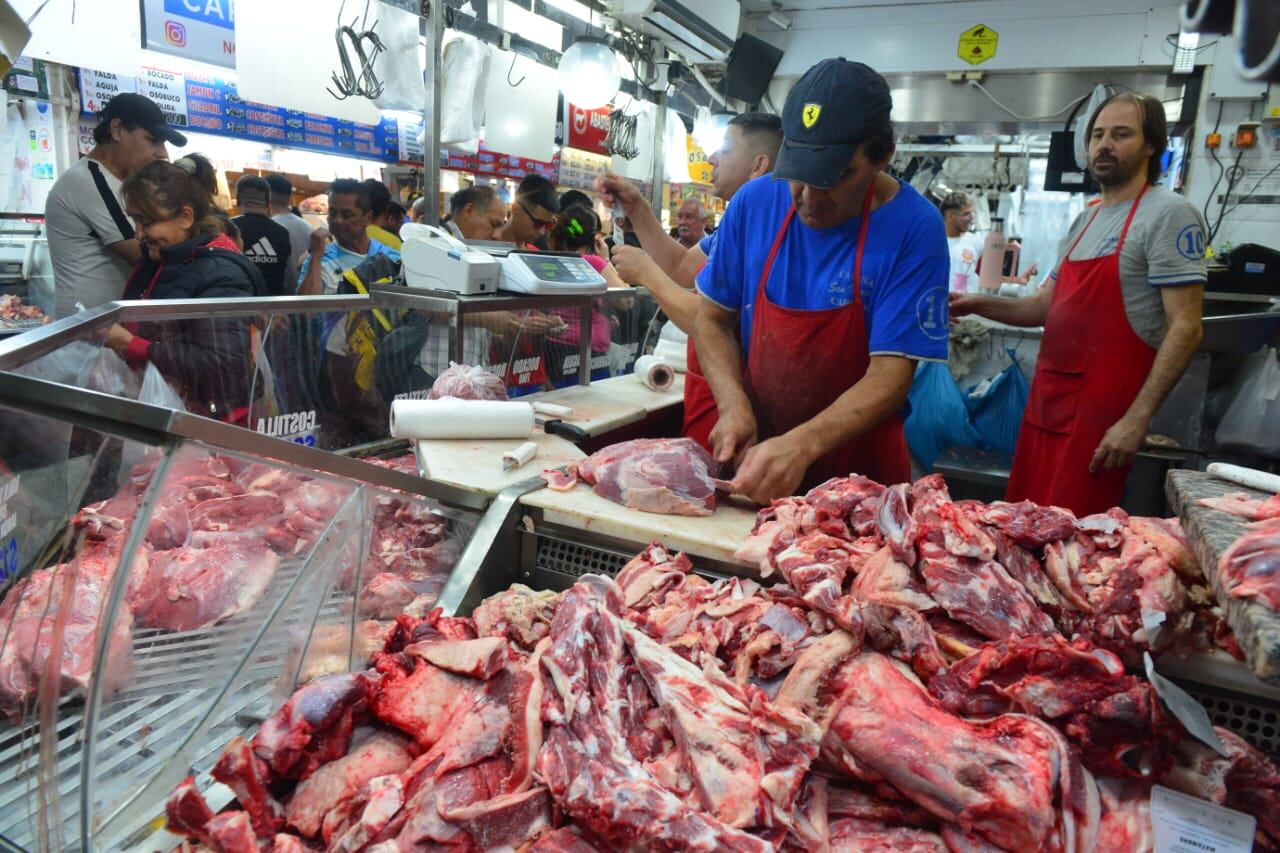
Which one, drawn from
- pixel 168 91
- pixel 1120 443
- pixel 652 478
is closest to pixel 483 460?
pixel 652 478

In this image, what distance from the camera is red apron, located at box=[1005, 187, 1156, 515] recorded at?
374 cm

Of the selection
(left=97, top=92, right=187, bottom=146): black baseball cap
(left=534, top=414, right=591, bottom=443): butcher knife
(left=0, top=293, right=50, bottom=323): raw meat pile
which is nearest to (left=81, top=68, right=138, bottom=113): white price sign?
(left=0, top=293, right=50, bottom=323): raw meat pile

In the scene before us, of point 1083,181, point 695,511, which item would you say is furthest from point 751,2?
point 695,511

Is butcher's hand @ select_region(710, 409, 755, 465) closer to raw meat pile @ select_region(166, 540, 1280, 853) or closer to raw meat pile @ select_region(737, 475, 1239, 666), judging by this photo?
raw meat pile @ select_region(737, 475, 1239, 666)

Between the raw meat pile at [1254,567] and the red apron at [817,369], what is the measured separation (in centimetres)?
166

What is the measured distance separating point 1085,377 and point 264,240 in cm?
513

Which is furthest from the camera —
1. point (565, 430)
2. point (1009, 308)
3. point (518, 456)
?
→ point (1009, 308)

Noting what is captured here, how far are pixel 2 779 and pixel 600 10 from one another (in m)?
6.25

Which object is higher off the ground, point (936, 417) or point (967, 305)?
point (967, 305)

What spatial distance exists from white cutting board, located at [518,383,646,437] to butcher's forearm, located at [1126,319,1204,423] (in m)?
2.21

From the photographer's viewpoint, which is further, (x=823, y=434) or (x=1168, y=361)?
(x=1168, y=361)

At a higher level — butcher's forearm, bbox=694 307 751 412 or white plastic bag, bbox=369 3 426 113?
white plastic bag, bbox=369 3 426 113

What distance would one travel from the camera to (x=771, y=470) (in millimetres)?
2295

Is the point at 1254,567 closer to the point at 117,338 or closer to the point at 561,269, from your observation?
the point at 117,338
